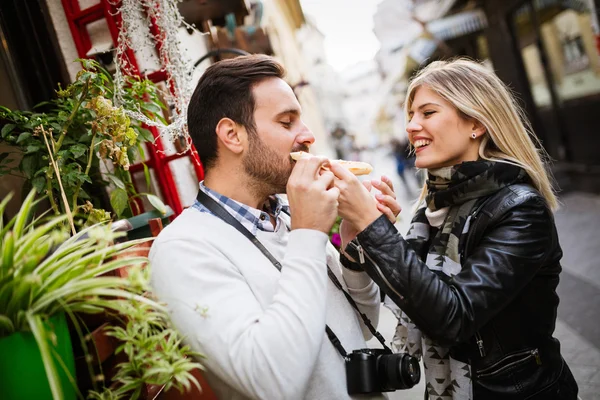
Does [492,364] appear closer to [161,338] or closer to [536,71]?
[161,338]

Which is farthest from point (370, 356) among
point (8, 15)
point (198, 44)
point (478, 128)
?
point (198, 44)

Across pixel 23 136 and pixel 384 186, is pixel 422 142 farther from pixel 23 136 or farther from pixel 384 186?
pixel 23 136

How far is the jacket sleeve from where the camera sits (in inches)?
62.4

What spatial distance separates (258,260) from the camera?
1596 millimetres

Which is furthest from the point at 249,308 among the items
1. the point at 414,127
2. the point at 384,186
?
the point at 414,127

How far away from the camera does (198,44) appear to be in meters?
5.72

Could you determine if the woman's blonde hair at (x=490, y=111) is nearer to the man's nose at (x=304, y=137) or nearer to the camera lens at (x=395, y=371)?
the man's nose at (x=304, y=137)

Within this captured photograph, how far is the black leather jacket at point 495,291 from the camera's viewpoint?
160 centimetres

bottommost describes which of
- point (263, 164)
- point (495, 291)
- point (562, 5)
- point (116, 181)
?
point (495, 291)

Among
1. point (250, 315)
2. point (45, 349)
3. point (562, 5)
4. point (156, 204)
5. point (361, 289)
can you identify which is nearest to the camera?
point (45, 349)

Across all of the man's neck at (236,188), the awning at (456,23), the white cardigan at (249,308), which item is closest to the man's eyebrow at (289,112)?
the man's neck at (236,188)

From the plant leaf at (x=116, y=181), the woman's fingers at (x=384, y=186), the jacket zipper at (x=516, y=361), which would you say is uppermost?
the plant leaf at (x=116, y=181)

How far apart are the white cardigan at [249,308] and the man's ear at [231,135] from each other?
342mm

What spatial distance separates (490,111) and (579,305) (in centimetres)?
354
